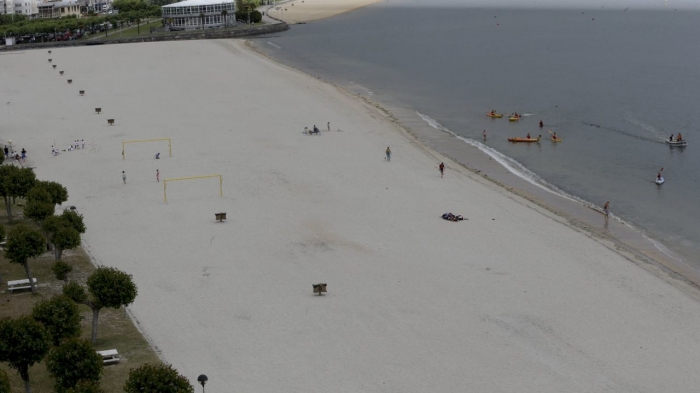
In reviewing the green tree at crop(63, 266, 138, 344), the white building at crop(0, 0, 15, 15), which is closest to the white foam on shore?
the green tree at crop(63, 266, 138, 344)

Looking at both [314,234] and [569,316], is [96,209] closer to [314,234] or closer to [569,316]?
[314,234]

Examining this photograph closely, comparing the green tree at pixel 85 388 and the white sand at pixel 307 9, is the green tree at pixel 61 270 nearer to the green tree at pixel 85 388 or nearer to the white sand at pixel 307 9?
the green tree at pixel 85 388

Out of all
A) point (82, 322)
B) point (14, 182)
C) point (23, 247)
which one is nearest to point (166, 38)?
point (14, 182)

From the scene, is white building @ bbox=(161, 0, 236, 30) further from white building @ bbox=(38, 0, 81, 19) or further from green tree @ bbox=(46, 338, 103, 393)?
green tree @ bbox=(46, 338, 103, 393)

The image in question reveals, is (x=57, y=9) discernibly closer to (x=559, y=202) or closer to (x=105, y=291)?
(x=559, y=202)

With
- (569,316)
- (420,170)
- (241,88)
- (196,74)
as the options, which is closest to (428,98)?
(241,88)
